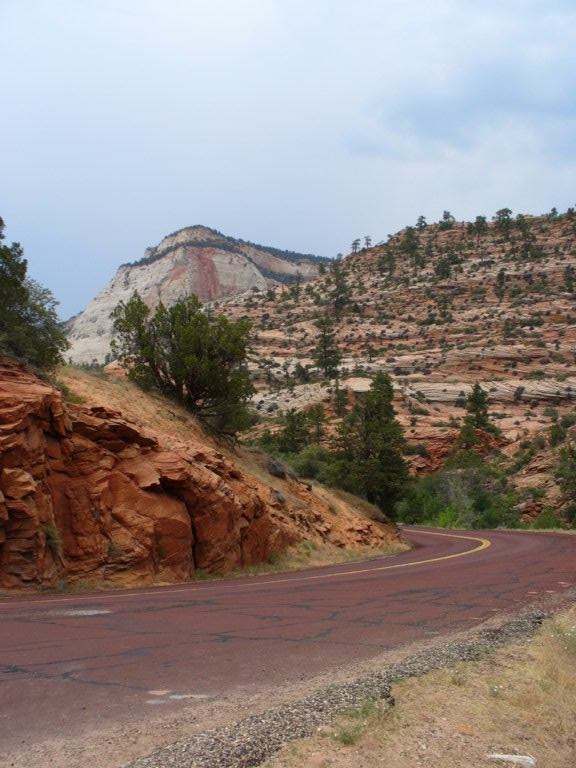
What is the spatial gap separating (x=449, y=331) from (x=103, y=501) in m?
84.1

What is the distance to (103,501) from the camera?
1797 centimetres

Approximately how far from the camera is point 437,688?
7.03 m

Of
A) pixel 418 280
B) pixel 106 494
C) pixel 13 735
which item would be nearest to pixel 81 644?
pixel 13 735

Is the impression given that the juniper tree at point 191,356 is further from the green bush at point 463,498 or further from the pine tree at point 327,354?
the pine tree at point 327,354

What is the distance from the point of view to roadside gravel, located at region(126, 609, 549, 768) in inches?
202

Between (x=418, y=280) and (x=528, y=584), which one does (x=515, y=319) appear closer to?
(x=418, y=280)

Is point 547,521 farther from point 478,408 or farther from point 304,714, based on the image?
point 304,714

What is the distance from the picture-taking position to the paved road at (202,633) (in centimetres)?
672

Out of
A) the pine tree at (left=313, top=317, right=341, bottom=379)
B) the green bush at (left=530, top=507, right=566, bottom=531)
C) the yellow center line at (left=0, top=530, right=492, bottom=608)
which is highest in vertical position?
the pine tree at (left=313, top=317, right=341, bottom=379)

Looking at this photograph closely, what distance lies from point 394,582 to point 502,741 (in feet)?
37.4

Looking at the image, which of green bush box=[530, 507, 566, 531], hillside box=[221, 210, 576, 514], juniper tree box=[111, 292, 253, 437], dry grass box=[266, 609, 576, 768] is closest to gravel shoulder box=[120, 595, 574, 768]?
dry grass box=[266, 609, 576, 768]

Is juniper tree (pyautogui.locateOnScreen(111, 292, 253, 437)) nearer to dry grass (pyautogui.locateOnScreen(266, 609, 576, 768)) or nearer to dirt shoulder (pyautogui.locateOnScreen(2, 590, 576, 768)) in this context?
Result: dirt shoulder (pyautogui.locateOnScreen(2, 590, 576, 768))

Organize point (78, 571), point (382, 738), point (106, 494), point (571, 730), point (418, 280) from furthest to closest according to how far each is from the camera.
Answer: point (418, 280)
point (106, 494)
point (78, 571)
point (571, 730)
point (382, 738)

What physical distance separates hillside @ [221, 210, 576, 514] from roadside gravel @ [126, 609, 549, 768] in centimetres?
A: 4826
